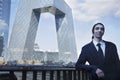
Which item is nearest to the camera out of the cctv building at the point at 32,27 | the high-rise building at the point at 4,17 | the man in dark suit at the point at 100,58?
the man in dark suit at the point at 100,58

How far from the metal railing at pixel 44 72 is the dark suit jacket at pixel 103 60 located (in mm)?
151

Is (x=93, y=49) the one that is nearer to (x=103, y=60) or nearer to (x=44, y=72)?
(x=103, y=60)

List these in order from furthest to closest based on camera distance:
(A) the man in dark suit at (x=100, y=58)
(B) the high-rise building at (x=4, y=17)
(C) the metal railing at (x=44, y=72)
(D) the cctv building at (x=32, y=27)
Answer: (B) the high-rise building at (x=4, y=17), (D) the cctv building at (x=32, y=27), (A) the man in dark suit at (x=100, y=58), (C) the metal railing at (x=44, y=72)

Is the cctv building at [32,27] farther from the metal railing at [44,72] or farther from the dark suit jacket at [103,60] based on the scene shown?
the dark suit jacket at [103,60]

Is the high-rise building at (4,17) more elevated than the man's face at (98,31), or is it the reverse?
the high-rise building at (4,17)

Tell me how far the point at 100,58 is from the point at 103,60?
2 cm

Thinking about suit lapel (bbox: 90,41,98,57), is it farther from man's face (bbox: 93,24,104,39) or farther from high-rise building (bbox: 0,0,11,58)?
high-rise building (bbox: 0,0,11,58)

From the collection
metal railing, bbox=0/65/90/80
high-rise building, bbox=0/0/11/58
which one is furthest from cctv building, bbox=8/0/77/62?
metal railing, bbox=0/65/90/80

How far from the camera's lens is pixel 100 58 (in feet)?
4.38

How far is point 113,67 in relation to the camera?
1.34 meters

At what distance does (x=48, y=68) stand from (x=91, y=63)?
23cm

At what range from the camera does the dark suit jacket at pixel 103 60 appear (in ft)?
4.33

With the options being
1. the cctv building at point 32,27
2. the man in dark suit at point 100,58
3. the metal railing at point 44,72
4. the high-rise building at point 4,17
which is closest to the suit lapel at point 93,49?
the man in dark suit at point 100,58

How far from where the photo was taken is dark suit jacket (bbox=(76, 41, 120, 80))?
1318mm
